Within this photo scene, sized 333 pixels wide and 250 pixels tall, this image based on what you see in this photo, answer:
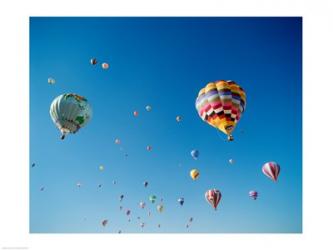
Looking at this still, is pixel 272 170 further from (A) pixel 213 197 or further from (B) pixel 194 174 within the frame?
(B) pixel 194 174

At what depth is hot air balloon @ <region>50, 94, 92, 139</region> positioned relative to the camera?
13.1m

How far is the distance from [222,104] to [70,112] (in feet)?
14.2

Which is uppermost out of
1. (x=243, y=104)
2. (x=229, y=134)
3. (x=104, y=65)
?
(x=104, y=65)

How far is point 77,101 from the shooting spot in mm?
13266

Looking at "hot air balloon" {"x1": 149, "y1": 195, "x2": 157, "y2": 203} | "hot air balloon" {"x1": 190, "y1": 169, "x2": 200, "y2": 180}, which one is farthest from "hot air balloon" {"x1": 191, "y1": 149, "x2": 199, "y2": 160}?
"hot air balloon" {"x1": 149, "y1": 195, "x2": 157, "y2": 203}

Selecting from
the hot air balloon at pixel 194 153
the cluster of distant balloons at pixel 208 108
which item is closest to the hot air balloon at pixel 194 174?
the hot air balloon at pixel 194 153

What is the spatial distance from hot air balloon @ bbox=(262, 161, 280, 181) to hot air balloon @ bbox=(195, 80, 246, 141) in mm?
2844

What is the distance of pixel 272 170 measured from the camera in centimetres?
1546

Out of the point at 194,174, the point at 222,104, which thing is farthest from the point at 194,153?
the point at 222,104

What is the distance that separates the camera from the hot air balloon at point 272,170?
15.3 metres

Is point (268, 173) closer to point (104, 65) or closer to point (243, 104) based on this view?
point (243, 104)

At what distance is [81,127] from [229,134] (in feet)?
14.4

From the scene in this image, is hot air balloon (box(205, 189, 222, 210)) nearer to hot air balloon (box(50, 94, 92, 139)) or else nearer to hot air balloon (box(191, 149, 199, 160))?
hot air balloon (box(191, 149, 199, 160))
